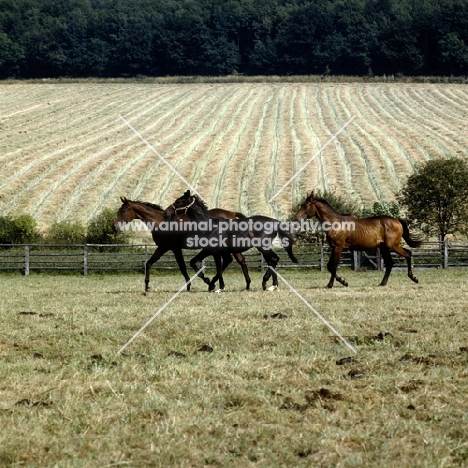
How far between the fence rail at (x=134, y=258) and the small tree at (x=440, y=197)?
109 cm

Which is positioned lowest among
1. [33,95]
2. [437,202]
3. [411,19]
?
[437,202]

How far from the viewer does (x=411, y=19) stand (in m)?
97.1

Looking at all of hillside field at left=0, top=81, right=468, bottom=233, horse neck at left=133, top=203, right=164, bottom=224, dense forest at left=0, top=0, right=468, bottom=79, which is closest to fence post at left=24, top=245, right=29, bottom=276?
hillside field at left=0, top=81, right=468, bottom=233

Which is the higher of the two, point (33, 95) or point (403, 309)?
point (33, 95)

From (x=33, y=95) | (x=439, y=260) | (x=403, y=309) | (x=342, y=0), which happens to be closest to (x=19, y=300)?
(x=403, y=309)

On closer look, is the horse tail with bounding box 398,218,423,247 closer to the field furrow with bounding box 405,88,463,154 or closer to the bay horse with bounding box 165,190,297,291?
the bay horse with bounding box 165,190,297,291

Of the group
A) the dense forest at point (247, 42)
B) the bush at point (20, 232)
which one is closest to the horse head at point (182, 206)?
the bush at point (20, 232)

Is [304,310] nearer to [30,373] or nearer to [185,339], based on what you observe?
[185,339]

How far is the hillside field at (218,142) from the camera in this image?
44.1 metres

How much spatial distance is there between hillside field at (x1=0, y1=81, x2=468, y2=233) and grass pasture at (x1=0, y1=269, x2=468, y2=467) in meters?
29.8

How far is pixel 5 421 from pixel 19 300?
9948 millimetres

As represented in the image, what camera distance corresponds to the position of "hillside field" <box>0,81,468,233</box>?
44.1 metres

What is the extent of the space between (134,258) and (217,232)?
51.6ft

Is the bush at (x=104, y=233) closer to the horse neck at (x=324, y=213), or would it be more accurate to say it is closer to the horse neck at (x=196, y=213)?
the horse neck at (x=324, y=213)
